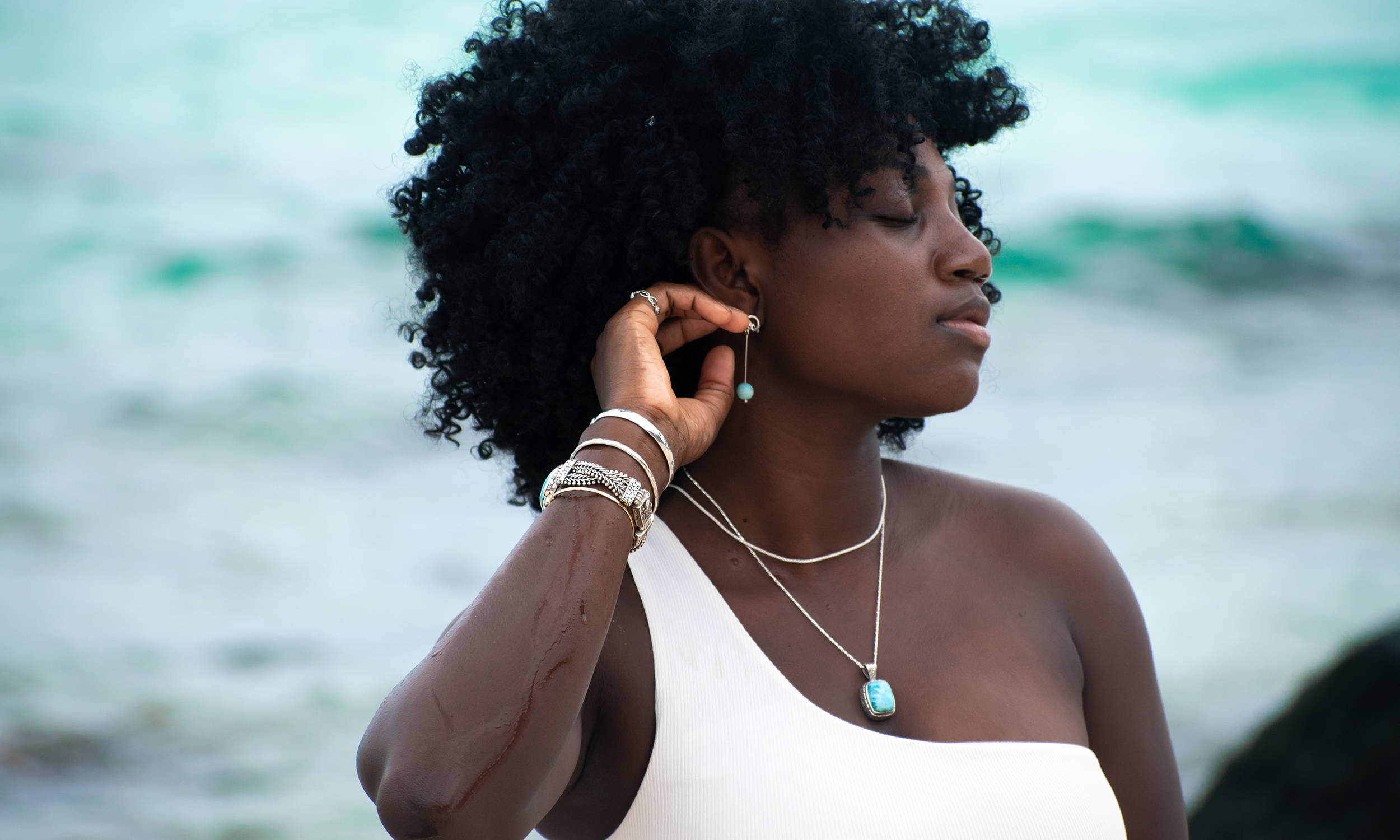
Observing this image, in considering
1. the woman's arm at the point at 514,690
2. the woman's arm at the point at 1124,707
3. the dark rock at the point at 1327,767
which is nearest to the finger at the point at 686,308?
the woman's arm at the point at 514,690

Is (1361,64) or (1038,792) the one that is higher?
(1361,64)

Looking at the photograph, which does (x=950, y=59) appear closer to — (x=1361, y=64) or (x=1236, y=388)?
(x=1236, y=388)

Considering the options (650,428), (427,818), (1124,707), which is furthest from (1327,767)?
(427,818)

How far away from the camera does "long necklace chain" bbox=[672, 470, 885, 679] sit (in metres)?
2.09

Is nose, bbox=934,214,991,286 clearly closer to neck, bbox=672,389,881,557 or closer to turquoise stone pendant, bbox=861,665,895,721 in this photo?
neck, bbox=672,389,881,557

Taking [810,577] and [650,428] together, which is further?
[810,577]

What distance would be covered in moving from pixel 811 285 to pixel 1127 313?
3346mm

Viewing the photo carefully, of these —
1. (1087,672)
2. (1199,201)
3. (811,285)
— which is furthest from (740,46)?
(1199,201)

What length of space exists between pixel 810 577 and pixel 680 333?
50 cm

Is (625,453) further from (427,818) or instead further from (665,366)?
(427,818)

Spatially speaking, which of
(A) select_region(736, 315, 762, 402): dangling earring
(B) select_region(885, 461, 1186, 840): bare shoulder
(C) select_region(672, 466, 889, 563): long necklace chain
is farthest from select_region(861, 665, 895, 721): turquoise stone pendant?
(A) select_region(736, 315, 762, 402): dangling earring

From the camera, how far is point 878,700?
2.00 m

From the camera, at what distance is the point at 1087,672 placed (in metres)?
2.25

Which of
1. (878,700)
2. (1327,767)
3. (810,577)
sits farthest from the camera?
(1327,767)
